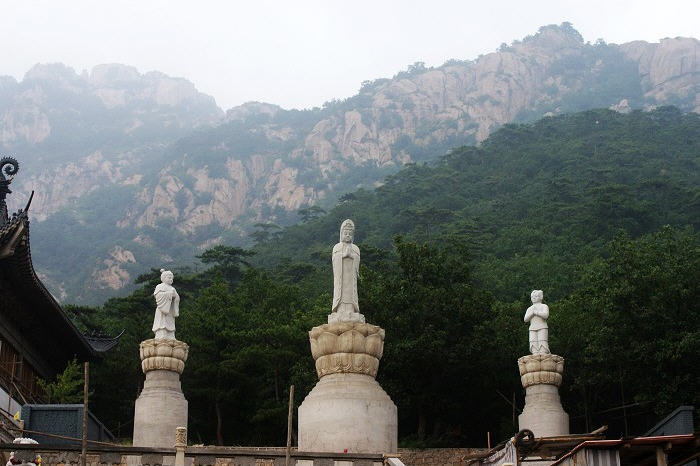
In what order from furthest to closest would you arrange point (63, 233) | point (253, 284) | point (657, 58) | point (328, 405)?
point (657, 58), point (63, 233), point (253, 284), point (328, 405)

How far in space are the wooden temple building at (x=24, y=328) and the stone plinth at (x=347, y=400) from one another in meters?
6.94

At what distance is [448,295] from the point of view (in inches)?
1022

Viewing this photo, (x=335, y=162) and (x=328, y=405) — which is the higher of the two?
(x=335, y=162)

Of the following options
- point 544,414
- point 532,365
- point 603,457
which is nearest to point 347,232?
point 532,365

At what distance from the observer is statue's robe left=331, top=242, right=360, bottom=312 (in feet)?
54.2

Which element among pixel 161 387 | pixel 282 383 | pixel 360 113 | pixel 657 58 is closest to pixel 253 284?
pixel 282 383

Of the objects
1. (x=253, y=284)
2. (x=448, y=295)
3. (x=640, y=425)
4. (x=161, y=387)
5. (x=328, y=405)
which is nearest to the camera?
(x=328, y=405)

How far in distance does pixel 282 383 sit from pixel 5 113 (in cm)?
11343

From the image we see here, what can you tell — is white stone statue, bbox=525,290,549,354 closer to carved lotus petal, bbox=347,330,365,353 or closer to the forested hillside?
the forested hillside

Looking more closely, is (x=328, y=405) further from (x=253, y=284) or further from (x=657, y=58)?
(x=657, y=58)

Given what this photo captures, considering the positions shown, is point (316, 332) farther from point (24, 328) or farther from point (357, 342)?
point (24, 328)

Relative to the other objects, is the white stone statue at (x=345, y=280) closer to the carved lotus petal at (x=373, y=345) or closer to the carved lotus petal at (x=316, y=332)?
the carved lotus petal at (x=316, y=332)

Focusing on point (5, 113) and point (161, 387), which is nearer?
point (161, 387)

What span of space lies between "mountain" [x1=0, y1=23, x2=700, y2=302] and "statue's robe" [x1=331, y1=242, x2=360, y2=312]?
60.2 m
